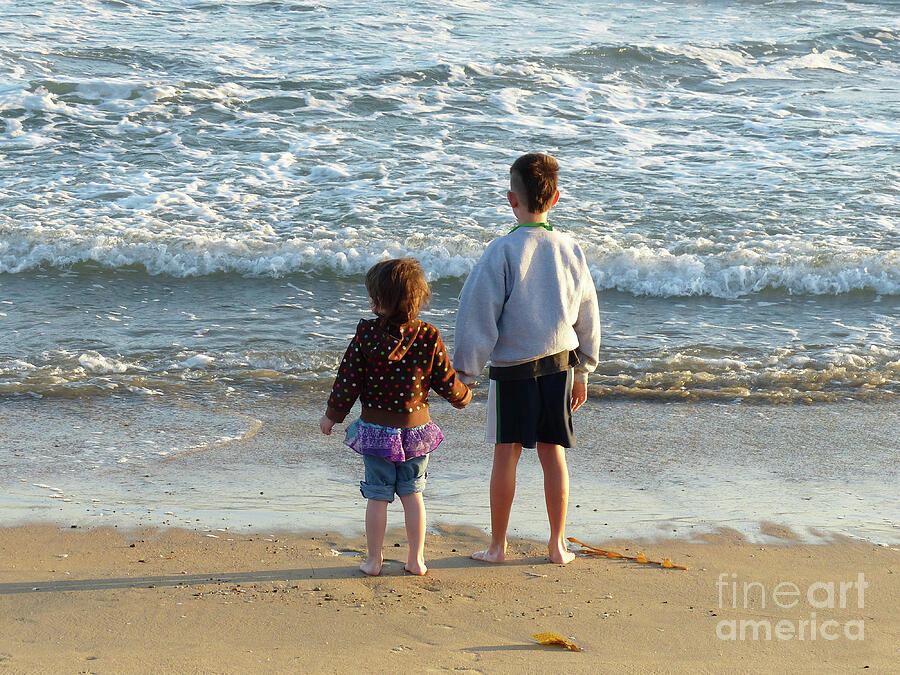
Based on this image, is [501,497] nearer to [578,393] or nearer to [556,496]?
[556,496]

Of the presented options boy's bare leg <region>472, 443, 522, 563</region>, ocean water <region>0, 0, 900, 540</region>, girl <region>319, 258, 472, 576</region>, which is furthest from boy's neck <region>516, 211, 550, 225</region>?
ocean water <region>0, 0, 900, 540</region>

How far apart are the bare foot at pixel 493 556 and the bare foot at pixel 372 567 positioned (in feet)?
1.24

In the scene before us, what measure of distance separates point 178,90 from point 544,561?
11.2m

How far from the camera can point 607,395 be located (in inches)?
215

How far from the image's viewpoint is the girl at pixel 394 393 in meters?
3.18

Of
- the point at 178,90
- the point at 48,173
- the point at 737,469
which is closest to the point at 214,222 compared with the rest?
the point at 48,173

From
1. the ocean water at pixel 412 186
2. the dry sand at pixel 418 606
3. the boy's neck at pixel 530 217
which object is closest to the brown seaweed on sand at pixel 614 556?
the dry sand at pixel 418 606

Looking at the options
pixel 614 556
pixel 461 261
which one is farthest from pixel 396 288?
pixel 461 261

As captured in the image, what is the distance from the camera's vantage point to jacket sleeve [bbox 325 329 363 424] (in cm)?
321

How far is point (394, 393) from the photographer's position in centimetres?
325

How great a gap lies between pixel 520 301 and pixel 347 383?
2.19 ft

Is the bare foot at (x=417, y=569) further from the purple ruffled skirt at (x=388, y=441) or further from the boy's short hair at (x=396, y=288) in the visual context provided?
the boy's short hair at (x=396, y=288)

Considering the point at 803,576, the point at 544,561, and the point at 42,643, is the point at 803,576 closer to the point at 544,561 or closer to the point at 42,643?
the point at 544,561

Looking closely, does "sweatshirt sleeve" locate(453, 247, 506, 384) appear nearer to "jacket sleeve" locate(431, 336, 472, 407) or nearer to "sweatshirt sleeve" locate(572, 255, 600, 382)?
"jacket sleeve" locate(431, 336, 472, 407)
